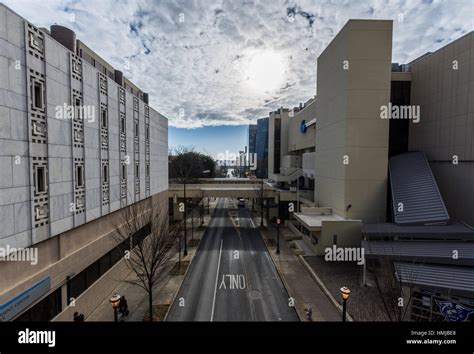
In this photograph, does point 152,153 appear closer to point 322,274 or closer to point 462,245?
point 322,274

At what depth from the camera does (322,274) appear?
15.9 metres

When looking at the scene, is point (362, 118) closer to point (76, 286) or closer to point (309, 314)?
point (309, 314)

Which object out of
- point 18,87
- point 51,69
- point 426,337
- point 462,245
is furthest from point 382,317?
point 51,69

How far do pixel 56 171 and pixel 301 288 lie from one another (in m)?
14.4

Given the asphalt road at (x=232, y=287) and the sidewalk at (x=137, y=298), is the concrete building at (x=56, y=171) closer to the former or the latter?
the sidewalk at (x=137, y=298)

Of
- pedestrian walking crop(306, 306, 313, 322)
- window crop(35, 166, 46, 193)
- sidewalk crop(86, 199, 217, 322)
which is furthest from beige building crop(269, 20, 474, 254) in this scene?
window crop(35, 166, 46, 193)

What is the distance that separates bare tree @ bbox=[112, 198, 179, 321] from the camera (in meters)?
12.9

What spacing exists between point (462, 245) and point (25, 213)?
2074 centimetres

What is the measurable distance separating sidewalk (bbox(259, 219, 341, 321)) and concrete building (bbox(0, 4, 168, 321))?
11076 millimetres

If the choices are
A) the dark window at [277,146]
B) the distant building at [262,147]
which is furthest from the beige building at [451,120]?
the distant building at [262,147]

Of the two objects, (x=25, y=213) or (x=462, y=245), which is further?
(x=462, y=245)

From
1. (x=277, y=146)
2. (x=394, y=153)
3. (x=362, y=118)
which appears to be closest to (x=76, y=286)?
(x=362, y=118)

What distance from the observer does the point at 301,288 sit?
14547 mm

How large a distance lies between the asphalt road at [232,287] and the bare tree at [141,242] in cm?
235
